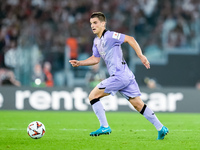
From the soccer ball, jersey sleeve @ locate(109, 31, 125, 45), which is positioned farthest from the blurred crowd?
jersey sleeve @ locate(109, 31, 125, 45)

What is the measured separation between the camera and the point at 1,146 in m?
5.95

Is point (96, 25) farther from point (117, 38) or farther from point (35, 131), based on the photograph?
point (35, 131)

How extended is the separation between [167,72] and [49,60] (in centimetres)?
470

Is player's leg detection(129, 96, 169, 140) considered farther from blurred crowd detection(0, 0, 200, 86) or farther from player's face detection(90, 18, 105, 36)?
blurred crowd detection(0, 0, 200, 86)

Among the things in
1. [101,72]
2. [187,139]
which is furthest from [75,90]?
[187,139]

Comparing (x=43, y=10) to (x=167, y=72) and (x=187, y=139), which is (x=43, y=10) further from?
(x=187, y=139)

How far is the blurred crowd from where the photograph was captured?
15633mm

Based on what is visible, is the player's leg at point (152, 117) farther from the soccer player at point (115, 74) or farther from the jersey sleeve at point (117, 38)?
the jersey sleeve at point (117, 38)

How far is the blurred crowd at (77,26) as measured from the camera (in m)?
15.6

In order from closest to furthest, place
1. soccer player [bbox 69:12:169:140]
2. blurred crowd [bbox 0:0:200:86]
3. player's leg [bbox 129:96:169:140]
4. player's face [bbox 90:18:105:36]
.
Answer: player's leg [bbox 129:96:169:140]
soccer player [bbox 69:12:169:140]
player's face [bbox 90:18:105:36]
blurred crowd [bbox 0:0:200:86]

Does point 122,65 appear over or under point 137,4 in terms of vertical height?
under

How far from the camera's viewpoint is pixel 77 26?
1700 centimetres

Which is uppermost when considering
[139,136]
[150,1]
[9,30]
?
[150,1]

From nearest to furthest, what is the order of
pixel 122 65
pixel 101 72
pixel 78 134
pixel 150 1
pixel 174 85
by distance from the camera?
1. pixel 122 65
2. pixel 78 134
3. pixel 101 72
4. pixel 174 85
5. pixel 150 1
